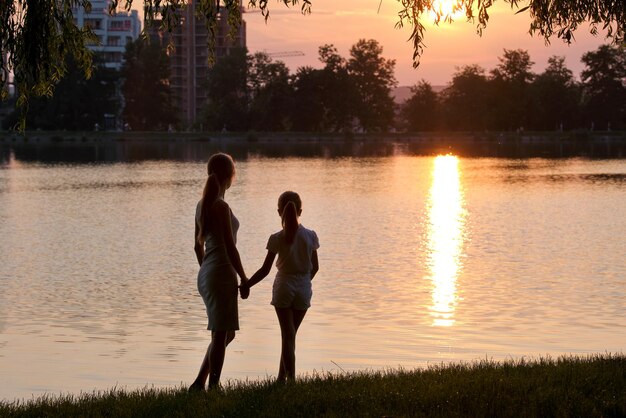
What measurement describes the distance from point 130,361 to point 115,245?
16429 millimetres

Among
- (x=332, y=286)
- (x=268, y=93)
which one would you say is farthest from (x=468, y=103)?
(x=332, y=286)

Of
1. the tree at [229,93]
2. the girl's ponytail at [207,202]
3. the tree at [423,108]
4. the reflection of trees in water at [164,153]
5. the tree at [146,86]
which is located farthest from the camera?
the tree at [423,108]

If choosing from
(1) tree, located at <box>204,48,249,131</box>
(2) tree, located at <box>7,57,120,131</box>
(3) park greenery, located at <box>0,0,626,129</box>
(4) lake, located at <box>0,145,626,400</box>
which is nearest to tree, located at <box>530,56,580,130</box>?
(1) tree, located at <box>204,48,249,131</box>

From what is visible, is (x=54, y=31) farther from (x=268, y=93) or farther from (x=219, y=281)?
(x=268, y=93)

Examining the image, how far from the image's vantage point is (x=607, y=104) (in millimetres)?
183750

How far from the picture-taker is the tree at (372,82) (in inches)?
7495

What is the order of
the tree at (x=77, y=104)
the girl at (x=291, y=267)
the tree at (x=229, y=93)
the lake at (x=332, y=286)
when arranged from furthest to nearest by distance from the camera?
1. the tree at (x=229, y=93)
2. the tree at (x=77, y=104)
3. the lake at (x=332, y=286)
4. the girl at (x=291, y=267)

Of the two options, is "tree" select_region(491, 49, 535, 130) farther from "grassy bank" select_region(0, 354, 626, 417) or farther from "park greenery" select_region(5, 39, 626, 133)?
"grassy bank" select_region(0, 354, 626, 417)

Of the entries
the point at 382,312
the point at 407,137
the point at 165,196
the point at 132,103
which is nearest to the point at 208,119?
the point at 132,103

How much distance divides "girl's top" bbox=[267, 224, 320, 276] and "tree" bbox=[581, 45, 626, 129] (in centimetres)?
17872

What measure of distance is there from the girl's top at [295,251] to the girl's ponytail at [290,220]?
56mm

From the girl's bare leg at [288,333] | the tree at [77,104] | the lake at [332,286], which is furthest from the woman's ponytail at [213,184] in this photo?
the tree at [77,104]

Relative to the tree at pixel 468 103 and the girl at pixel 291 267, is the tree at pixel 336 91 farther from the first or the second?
the girl at pixel 291 267

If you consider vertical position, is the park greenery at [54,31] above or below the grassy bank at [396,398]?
above
